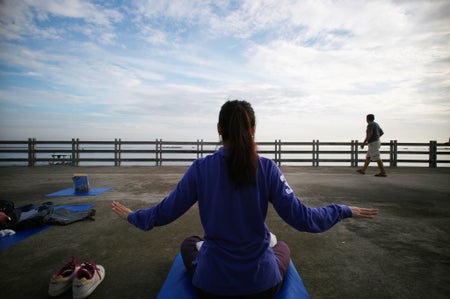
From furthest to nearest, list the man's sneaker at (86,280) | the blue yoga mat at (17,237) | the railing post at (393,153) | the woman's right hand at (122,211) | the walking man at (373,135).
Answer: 1. the railing post at (393,153)
2. the walking man at (373,135)
3. the blue yoga mat at (17,237)
4. the man's sneaker at (86,280)
5. the woman's right hand at (122,211)

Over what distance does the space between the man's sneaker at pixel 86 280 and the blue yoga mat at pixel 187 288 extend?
550 mm

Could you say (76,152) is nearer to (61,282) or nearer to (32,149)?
(32,149)

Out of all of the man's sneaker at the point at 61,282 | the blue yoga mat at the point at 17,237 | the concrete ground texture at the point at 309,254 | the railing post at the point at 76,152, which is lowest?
the blue yoga mat at the point at 17,237

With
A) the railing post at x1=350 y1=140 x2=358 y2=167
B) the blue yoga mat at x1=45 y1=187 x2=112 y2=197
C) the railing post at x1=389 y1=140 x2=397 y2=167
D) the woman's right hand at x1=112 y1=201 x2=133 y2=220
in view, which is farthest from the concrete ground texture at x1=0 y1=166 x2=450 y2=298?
the railing post at x1=389 y1=140 x2=397 y2=167

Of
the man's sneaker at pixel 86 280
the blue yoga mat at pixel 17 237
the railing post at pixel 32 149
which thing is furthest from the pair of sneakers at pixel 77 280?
the railing post at pixel 32 149

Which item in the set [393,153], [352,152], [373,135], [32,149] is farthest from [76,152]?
[393,153]

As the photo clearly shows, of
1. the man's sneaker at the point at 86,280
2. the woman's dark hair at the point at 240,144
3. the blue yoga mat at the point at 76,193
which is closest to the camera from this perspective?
the woman's dark hair at the point at 240,144

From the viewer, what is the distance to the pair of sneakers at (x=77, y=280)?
173 centimetres

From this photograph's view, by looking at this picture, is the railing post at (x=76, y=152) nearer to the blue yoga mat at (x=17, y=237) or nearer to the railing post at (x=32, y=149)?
the railing post at (x=32, y=149)

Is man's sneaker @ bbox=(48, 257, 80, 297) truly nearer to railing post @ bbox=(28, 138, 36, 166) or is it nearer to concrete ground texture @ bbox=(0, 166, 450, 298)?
concrete ground texture @ bbox=(0, 166, 450, 298)

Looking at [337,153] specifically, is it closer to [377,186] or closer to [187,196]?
[377,186]

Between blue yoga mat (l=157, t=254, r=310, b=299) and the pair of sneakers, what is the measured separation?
557mm

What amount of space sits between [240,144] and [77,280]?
63.7 inches

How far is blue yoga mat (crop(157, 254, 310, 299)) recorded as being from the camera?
5.33 ft
